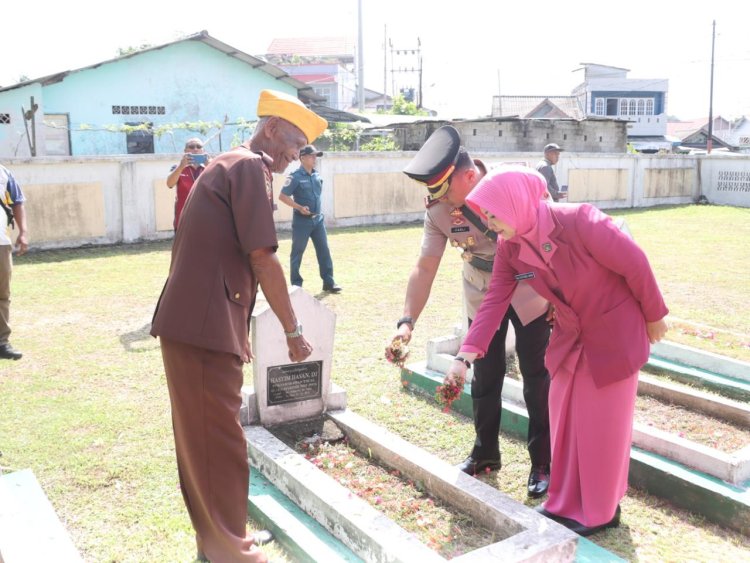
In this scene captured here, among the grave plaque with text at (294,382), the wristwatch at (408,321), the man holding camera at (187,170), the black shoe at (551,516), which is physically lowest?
the black shoe at (551,516)

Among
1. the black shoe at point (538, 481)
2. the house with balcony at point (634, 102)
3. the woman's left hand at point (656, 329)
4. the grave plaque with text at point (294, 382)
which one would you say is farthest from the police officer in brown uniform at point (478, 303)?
the house with balcony at point (634, 102)

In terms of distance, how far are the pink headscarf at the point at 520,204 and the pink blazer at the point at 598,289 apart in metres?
0.05

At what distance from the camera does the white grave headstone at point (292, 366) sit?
449 centimetres

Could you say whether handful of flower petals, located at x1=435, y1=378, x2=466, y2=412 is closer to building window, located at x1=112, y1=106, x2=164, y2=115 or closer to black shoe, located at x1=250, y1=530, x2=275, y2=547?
black shoe, located at x1=250, y1=530, x2=275, y2=547

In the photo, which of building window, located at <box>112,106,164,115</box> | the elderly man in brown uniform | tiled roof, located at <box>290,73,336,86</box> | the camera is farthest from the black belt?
tiled roof, located at <box>290,73,336,86</box>

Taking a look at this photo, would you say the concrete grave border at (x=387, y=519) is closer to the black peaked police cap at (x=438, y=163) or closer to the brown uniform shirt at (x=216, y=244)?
the brown uniform shirt at (x=216, y=244)

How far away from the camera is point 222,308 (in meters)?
2.79

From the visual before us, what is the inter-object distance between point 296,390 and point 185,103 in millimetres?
21289

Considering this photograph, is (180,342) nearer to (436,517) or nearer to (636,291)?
(436,517)

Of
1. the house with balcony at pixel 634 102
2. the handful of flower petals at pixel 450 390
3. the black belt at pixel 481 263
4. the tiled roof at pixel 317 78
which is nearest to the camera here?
the handful of flower petals at pixel 450 390

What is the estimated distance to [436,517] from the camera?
12.1ft

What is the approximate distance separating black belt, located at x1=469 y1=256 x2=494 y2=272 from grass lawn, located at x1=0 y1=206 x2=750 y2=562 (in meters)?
1.26

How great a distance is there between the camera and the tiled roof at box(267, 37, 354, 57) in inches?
2817

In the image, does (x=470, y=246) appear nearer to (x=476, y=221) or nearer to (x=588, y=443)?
(x=476, y=221)
